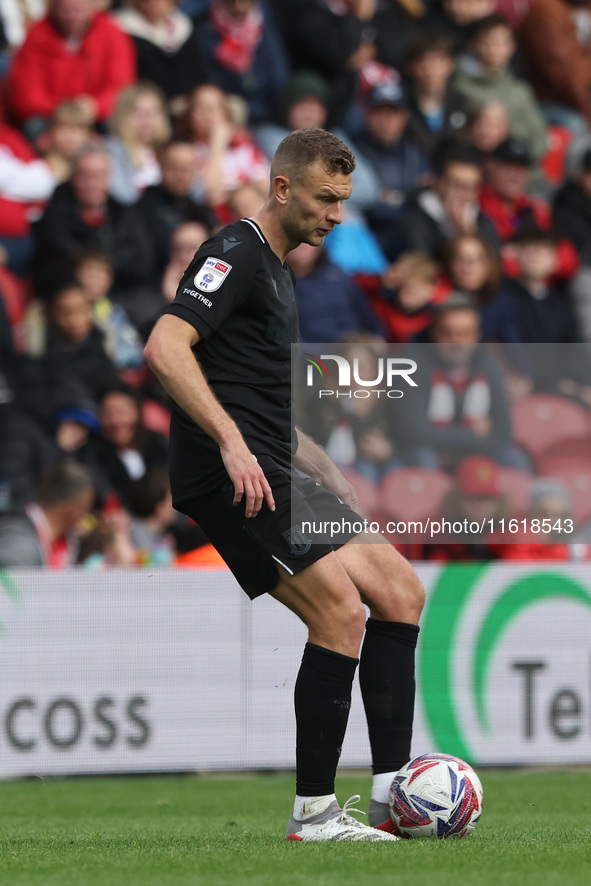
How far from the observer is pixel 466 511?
799 centimetres

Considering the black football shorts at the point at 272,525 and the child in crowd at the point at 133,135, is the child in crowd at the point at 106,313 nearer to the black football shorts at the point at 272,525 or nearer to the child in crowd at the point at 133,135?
the child in crowd at the point at 133,135

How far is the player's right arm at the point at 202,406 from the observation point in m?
A: 3.86

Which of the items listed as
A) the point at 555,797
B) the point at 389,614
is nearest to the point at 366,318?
the point at 555,797

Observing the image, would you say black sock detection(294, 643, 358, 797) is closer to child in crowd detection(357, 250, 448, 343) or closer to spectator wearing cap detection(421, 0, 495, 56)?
child in crowd detection(357, 250, 448, 343)

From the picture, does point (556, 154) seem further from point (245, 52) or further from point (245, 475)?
point (245, 475)

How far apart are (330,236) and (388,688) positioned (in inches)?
270

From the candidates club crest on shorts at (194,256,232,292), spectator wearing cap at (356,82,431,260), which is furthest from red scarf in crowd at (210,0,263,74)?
club crest on shorts at (194,256,232,292)

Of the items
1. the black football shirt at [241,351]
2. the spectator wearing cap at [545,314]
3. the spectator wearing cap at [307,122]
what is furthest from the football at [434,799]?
the spectator wearing cap at [307,122]

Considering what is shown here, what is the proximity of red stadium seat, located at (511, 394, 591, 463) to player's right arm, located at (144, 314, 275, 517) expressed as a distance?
17.4 ft

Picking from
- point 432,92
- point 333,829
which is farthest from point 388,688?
point 432,92

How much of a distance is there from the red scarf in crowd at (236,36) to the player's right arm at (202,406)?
313 inches

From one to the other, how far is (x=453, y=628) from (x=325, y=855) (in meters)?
4.20

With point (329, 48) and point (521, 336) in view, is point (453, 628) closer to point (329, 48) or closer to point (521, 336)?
point (521, 336)

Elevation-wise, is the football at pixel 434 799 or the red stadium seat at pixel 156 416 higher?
the red stadium seat at pixel 156 416
